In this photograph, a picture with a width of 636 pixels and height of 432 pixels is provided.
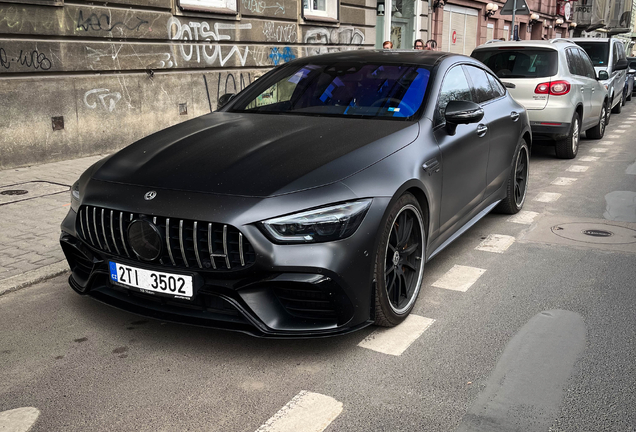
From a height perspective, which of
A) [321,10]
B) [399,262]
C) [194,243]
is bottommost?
[399,262]

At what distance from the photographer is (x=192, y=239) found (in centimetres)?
319

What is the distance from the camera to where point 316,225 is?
3180mm

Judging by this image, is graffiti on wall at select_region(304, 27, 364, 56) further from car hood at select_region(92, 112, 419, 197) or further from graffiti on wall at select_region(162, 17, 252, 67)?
car hood at select_region(92, 112, 419, 197)

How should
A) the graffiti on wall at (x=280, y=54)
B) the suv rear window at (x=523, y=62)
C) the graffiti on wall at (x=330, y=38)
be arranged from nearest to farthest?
the suv rear window at (x=523, y=62) → the graffiti on wall at (x=280, y=54) → the graffiti on wall at (x=330, y=38)

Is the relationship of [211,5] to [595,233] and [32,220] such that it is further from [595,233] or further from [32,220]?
[595,233]

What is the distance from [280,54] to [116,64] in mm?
4419

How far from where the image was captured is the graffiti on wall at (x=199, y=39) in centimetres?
1077

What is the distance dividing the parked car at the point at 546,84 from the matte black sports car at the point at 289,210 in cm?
533

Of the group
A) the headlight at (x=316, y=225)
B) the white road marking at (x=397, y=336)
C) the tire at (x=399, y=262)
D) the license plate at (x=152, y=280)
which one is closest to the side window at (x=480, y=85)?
the tire at (x=399, y=262)

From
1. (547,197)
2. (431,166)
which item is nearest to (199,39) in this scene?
(547,197)

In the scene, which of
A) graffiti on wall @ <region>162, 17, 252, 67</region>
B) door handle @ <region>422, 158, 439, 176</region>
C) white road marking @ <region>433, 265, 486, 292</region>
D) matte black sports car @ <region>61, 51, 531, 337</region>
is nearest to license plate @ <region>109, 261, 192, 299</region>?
matte black sports car @ <region>61, 51, 531, 337</region>

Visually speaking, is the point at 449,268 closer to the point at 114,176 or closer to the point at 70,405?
the point at 114,176

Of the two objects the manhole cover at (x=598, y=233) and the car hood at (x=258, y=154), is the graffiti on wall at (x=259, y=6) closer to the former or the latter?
the manhole cover at (x=598, y=233)

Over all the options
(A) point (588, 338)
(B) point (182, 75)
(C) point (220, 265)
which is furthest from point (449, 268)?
(B) point (182, 75)
